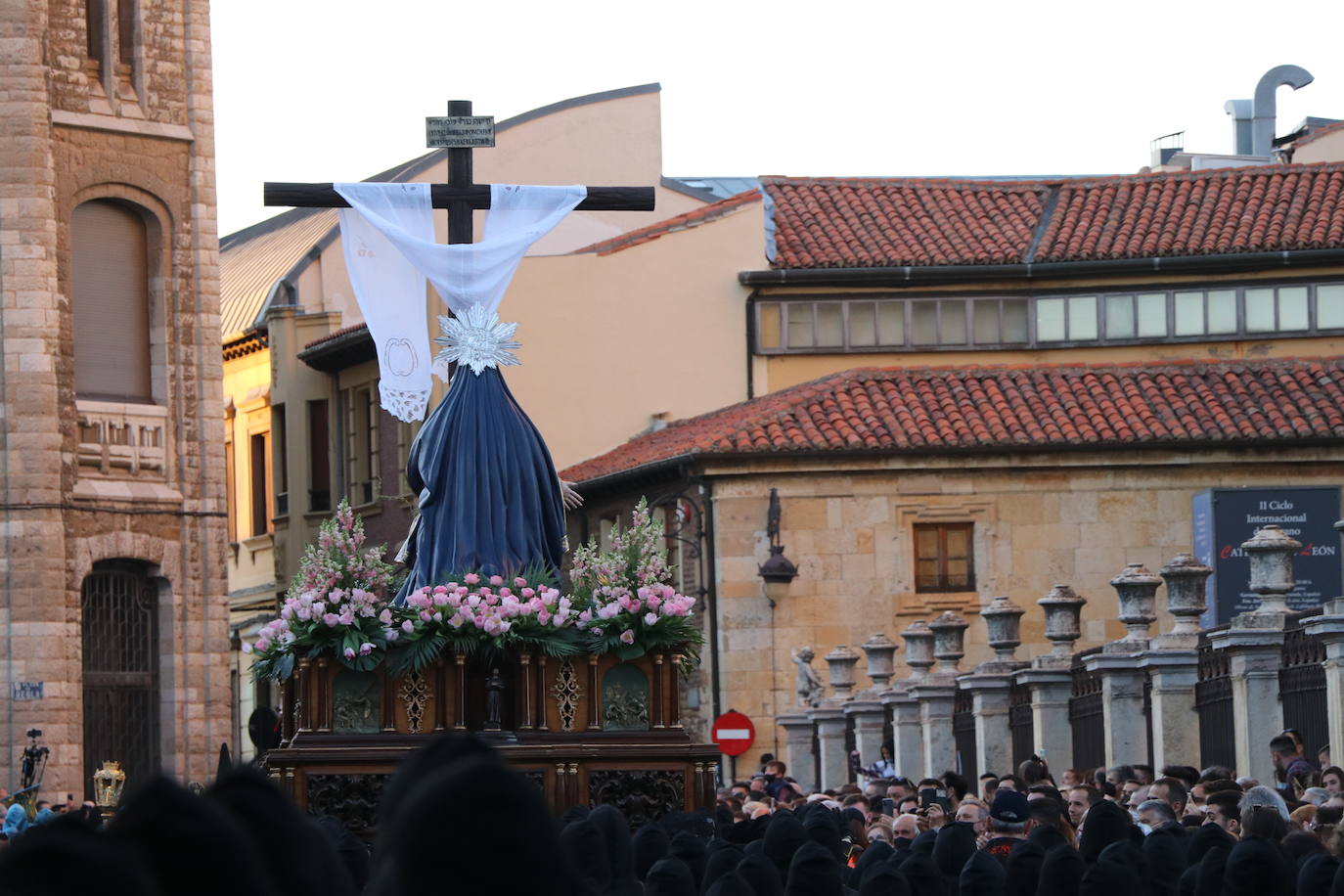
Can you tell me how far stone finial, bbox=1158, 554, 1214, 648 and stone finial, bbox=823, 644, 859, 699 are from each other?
9907 mm

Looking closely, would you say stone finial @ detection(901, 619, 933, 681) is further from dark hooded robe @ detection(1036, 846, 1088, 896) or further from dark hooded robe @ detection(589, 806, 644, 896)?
dark hooded robe @ detection(1036, 846, 1088, 896)

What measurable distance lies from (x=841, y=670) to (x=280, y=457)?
21003 mm

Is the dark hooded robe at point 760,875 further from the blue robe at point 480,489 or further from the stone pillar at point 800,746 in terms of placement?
the stone pillar at point 800,746

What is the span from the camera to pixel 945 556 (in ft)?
112

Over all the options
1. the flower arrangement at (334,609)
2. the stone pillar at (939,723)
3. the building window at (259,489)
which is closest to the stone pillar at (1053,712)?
the stone pillar at (939,723)

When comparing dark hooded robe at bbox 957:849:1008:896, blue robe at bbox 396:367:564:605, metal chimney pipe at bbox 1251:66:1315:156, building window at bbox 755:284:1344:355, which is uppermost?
metal chimney pipe at bbox 1251:66:1315:156

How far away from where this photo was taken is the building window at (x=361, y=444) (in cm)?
4606

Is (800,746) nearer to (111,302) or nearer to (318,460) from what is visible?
(111,302)

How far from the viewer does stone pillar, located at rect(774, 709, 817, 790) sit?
3158 cm

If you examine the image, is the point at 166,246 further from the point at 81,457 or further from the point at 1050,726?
the point at 1050,726

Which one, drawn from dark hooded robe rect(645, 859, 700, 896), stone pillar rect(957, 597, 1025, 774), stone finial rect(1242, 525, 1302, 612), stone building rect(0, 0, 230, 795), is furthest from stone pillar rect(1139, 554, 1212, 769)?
stone building rect(0, 0, 230, 795)

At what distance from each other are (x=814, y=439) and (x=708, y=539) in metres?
1.88

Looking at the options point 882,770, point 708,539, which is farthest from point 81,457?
point 882,770

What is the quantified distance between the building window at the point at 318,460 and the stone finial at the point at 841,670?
18752mm
